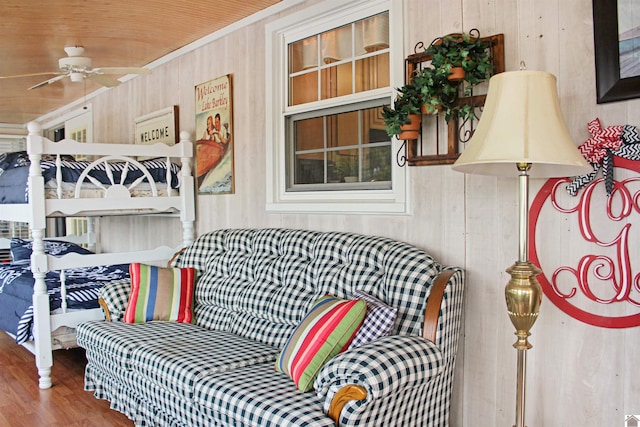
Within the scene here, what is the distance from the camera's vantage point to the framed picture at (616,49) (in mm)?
2023

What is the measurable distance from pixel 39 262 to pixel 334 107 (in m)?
2.13

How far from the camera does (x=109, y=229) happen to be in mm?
5879

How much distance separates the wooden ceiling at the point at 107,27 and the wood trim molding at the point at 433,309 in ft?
7.01

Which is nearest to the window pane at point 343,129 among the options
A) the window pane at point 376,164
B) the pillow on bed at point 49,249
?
the window pane at point 376,164

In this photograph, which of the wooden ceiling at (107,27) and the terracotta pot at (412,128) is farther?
the wooden ceiling at (107,27)

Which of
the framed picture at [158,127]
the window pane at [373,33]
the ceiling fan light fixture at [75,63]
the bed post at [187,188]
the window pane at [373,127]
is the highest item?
the ceiling fan light fixture at [75,63]

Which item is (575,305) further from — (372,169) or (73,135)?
(73,135)

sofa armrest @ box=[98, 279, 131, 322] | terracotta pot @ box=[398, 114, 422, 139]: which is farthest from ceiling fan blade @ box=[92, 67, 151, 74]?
terracotta pot @ box=[398, 114, 422, 139]

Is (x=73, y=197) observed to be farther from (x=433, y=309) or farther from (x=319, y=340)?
(x=433, y=309)

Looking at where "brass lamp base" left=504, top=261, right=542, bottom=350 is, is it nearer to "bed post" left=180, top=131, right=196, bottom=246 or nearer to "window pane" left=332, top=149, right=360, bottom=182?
"window pane" left=332, top=149, right=360, bottom=182

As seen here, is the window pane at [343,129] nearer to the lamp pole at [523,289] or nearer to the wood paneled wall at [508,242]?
the wood paneled wall at [508,242]

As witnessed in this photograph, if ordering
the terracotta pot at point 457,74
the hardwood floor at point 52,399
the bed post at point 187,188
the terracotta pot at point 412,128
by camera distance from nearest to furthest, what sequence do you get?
the terracotta pot at point 457,74
the terracotta pot at point 412,128
the hardwood floor at point 52,399
the bed post at point 187,188

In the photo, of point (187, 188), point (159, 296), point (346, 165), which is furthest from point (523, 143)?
point (187, 188)

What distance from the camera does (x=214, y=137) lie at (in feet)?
13.7
